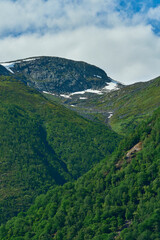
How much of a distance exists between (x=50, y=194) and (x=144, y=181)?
2235 inches

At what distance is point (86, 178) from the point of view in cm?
16250

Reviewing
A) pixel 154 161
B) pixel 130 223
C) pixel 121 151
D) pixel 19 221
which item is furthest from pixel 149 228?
pixel 19 221

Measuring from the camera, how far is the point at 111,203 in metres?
132

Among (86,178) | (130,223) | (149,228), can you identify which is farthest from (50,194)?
(149,228)

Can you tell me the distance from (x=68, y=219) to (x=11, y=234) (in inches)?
1202

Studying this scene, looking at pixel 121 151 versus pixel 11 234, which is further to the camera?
pixel 121 151

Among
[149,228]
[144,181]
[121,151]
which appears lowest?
[149,228]

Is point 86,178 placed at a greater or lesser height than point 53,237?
greater

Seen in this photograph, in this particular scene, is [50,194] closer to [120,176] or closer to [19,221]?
[19,221]

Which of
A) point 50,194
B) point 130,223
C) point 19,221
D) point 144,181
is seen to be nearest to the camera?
point 130,223

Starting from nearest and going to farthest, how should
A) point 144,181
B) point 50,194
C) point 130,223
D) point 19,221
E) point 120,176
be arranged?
1. point 130,223
2. point 144,181
3. point 120,176
4. point 19,221
5. point 50,194

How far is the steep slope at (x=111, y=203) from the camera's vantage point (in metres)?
114

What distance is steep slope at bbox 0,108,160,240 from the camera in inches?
4497

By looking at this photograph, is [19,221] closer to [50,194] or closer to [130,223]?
[50,194]
